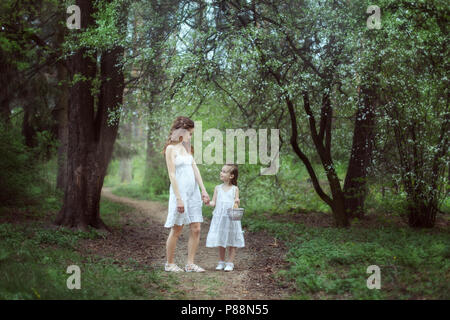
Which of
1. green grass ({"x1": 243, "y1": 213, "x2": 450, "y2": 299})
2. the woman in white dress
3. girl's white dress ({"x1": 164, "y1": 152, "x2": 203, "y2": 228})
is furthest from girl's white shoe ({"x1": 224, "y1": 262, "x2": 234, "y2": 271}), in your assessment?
girl's white dress ({"x1": 164, "y1": 152, "x2": 203, "y2": 228})

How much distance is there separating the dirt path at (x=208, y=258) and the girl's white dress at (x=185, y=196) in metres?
0.85

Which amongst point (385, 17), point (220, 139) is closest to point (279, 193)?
point (220, 139)

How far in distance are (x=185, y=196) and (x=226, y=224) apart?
1016mm

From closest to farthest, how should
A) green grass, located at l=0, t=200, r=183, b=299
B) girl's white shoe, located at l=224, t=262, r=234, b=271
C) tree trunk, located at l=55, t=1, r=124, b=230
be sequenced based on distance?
green grass, located at l=0, t=200, r=183, b=299 < girl's white shoe, located at l=224, t=262, r=234, b=271 < tree trunk, located at l=55, t=1, r=124, b=230

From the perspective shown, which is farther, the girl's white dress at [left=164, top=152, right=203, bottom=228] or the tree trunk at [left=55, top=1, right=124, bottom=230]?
the tree trunk at [left=55, top=1, right=124, bottom=230]

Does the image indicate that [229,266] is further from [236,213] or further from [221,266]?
[236,213]

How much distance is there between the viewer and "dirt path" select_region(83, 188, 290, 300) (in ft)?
18.8

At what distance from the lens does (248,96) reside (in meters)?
10.4

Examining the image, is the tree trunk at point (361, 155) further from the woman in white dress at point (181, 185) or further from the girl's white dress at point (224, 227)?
the woman in white dress at point (181, 185)

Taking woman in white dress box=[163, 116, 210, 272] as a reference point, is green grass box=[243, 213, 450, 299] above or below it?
below

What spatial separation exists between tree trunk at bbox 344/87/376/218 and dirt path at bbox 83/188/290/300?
2.58 meters

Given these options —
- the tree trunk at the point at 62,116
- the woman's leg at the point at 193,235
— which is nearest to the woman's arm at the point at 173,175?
the woman's leg at the point at 193,235

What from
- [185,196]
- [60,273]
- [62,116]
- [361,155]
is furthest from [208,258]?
[62,116]

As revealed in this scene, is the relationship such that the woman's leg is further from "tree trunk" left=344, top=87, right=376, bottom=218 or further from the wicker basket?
"tree trunk" left=344, top=87, right=376, bottom=218
